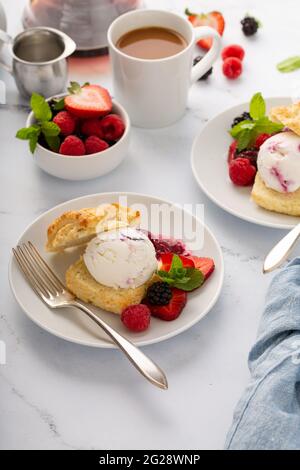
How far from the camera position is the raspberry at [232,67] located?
1955 mm

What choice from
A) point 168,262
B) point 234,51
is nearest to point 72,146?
point 168,262

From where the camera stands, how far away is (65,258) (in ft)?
4.86

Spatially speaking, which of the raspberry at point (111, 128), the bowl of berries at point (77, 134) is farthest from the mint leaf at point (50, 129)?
the raspberry at point (111, 128)

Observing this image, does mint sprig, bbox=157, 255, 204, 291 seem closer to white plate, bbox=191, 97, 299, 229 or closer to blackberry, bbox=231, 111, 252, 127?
white plate, bbox=191, 97, 299, 229

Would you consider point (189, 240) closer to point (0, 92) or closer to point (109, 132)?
point (109, 132)

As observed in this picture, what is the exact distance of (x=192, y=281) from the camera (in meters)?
1.37

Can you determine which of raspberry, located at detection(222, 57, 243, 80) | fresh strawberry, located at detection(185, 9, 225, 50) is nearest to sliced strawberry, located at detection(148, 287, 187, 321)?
raspberry, located at detection(222, 57, 243, 80)

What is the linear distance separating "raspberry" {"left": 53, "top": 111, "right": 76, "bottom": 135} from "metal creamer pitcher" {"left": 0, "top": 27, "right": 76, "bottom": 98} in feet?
0.70

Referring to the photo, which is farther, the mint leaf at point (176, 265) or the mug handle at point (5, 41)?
the mug handle at point (5, 41)

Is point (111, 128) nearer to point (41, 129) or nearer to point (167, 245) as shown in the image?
point (41, 129)

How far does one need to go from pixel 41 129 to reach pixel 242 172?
0.46 meters

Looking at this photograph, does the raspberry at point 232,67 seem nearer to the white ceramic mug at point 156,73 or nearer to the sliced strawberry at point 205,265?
the white ceramic mug at point 156,73

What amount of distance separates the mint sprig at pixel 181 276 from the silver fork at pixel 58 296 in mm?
149

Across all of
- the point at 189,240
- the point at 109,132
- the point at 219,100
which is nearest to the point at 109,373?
the point at 189,240
